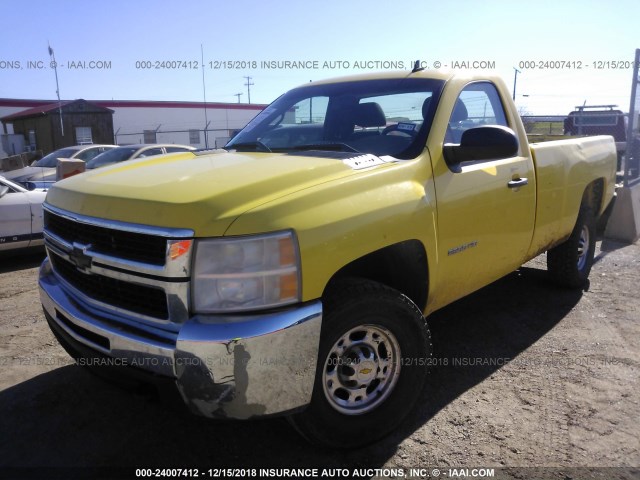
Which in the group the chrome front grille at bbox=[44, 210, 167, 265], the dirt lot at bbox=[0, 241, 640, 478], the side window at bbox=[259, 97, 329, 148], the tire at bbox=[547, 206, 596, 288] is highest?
the side window at bbox=[259, 97, 329, 148]

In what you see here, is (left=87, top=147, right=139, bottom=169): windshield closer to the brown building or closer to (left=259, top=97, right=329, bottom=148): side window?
(left=259, top=97, right=329, bottom=148): side window

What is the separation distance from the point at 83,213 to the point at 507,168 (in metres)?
2.68

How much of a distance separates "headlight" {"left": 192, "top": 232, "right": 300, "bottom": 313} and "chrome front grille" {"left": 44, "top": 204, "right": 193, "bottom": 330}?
0.22 feet

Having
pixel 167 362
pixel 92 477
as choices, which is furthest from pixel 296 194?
pixel 92 477

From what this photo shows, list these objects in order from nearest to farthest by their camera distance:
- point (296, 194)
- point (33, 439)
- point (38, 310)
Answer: point (296, 194) → point (33, 439) → point (38, 310)

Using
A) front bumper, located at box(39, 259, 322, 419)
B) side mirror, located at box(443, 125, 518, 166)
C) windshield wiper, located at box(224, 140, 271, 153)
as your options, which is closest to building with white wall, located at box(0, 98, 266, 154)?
windshield wiper, located at box(224, 140, 271, 153)

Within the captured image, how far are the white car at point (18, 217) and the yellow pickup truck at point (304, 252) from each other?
140 inches

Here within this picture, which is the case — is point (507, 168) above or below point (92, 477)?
above

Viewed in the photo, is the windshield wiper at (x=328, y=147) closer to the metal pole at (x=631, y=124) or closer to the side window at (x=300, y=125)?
the side window at (x=300, y=125)

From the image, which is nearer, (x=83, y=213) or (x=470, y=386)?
(x=83, y=213)

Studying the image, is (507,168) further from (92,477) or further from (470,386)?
(92,477)

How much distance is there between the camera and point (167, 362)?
7.07ft

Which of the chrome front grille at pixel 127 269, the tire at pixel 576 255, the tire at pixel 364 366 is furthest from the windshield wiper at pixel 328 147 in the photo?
the tire at pixel 576 255

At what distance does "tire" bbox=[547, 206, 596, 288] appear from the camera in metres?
4.86
